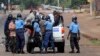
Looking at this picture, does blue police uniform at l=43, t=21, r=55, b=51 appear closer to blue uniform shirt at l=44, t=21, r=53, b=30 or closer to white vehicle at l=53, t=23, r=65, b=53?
blue uniform shirt at l=44, t=21, r=53, b=30

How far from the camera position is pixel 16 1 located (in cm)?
14388

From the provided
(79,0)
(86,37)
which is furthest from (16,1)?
(86,37)

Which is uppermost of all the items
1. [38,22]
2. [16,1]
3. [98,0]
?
[38,22]

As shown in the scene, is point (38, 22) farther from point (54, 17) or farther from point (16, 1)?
point (16, 1)

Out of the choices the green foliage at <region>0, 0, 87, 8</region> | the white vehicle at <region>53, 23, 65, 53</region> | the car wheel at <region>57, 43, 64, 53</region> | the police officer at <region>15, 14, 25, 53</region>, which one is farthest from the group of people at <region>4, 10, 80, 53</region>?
the green foliage at <region>0, 0, 87, 8</region>

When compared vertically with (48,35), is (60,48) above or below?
below

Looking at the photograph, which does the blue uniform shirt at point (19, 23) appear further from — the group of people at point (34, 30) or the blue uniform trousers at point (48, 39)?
the blue uniform trousers at point (48, 39)

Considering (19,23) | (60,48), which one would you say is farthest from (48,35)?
(19,23)

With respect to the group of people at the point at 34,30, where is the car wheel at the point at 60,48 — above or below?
below

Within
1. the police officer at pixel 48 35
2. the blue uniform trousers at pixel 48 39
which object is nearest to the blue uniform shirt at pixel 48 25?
the police officer at pixel 48 35

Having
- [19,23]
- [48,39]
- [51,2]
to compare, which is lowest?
[51,2]

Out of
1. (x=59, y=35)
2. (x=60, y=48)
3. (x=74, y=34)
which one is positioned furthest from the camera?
(x=60, y=48)

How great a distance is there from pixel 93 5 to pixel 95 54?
4261cm

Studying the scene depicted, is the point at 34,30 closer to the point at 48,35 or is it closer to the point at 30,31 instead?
the point at 30,31
